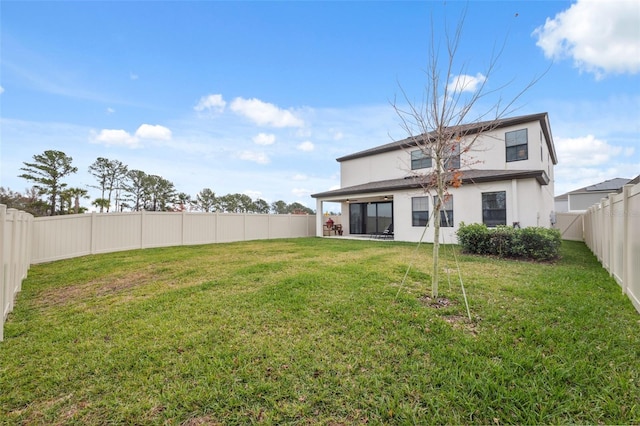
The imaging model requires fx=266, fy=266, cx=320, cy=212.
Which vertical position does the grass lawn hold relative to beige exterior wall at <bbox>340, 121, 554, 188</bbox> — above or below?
below

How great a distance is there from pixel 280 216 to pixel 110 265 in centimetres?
1052

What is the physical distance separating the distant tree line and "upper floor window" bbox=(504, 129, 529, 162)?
50.6ft

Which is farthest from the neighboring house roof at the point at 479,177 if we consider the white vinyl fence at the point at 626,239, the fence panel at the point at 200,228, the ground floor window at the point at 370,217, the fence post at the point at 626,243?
the fence panel at the point at 200,228

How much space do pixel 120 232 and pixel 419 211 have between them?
1358 cm

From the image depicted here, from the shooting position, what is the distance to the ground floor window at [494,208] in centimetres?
1120

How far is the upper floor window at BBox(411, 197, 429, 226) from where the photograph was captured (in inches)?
512

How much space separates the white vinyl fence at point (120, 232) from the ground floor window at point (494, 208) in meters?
11.3

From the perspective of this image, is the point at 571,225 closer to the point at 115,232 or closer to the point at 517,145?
the point at 517,145

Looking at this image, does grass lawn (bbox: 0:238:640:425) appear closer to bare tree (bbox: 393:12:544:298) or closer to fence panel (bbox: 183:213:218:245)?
bare tree (bbox: 393:12:544:298)

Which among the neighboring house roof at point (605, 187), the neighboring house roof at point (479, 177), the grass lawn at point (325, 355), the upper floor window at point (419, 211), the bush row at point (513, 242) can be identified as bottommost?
the grass lawn at point (325, 355)

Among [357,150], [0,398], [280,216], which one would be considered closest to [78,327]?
[0,398]

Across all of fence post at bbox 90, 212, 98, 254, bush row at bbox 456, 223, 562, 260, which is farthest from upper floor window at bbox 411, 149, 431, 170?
fence post at bbox 90, 212, 98, 254

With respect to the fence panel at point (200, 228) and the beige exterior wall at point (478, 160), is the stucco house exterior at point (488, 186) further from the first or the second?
the fence panel at point (200, 228)

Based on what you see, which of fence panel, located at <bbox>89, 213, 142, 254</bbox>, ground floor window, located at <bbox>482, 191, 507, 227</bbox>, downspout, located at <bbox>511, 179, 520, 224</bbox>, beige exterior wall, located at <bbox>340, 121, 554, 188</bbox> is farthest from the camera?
beige exterior wall, located at <bbox>340, 121, 554, 188</bbox>
